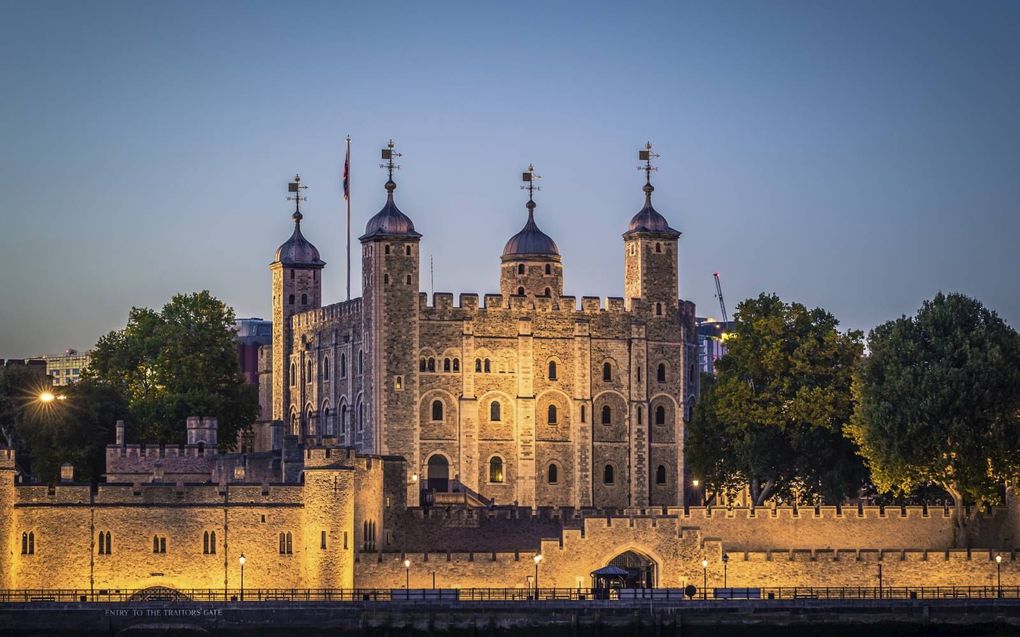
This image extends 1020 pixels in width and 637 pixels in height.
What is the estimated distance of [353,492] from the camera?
9344cm

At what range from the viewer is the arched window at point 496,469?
12375 centimetres

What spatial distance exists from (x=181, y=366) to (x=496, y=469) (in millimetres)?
15865

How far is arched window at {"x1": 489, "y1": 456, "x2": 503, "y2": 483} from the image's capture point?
123750 millimetres

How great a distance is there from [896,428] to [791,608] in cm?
1399

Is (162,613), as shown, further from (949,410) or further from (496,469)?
(496,469)

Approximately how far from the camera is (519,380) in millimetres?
124312

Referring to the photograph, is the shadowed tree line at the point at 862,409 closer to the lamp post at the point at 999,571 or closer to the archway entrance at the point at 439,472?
the lamp post at the point at 999,571

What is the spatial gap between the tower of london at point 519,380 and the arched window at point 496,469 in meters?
0.07

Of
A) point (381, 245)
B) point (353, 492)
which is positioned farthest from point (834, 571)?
point (381, 245)

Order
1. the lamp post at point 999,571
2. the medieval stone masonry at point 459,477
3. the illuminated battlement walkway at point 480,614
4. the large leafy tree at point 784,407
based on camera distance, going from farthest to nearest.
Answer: the large leafy tree at point 784,407 → the lamp post at point 999,571 → the medieval stone masonry at point 459,477 → the illuminated battlement walkway at point 480,614

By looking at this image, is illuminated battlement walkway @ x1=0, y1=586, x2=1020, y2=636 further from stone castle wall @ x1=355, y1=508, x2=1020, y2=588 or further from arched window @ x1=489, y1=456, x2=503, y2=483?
arched window @ x1=489, y1=456, x2=503, y2=483

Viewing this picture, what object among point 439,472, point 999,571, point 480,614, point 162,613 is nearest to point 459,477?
point 439,472

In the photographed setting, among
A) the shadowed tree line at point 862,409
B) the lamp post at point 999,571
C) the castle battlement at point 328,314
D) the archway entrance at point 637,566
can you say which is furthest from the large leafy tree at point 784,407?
the castle battlement at point 328,314

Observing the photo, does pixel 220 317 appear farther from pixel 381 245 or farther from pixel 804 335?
pixel 804 335
